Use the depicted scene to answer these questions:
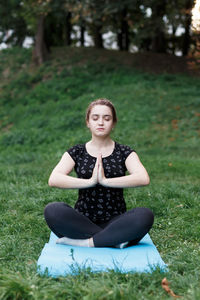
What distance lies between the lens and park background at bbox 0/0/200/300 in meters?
2.96

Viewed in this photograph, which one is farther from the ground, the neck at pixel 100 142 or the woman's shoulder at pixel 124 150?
the neck at pixel 100 142

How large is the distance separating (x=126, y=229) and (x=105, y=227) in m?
0.25

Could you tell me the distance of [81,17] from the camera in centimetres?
1492

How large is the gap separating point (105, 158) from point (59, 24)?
2288 cm

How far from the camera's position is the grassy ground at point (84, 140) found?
2869 mm

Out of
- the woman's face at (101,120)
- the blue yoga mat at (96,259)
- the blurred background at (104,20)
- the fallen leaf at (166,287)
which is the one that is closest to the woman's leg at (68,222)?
the blue yoga mat at (96,259)

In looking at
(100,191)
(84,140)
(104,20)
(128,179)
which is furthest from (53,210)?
(104,20)

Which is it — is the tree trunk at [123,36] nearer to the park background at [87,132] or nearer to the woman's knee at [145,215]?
the park background at [87,132]

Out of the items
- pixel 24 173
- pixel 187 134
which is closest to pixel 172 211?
pixel 24 173

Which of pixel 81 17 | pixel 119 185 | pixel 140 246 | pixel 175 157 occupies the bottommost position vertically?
pixel 175 157

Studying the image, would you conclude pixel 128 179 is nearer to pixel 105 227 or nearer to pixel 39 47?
pixel 105 227

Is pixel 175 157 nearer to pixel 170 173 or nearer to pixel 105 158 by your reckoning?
pixel 170 173

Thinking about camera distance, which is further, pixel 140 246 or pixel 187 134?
pixel 187 134

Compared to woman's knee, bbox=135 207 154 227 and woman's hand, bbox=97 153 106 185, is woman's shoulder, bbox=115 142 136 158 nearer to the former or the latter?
woman's hand, bbox=97 153 106 185
